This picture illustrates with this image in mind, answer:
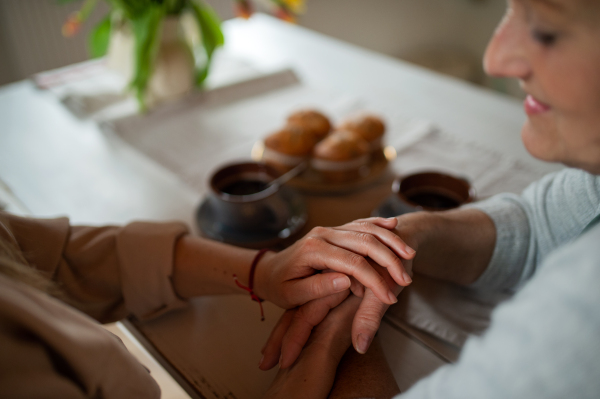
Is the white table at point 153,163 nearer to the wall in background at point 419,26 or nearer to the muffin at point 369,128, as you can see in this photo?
the muffin at point 369,128

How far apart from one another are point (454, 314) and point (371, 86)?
776 millimetres

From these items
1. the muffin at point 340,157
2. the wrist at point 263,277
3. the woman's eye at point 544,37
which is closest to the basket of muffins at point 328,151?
the muffin at point 340,157

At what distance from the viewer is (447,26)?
2.73m

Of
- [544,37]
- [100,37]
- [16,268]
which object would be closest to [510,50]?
[544,37]

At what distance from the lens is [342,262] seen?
52cm

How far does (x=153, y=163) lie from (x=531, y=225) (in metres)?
0.74

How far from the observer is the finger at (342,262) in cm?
49

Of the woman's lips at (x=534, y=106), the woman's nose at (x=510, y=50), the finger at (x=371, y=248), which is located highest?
the woman's nose at (x=510, y=50)

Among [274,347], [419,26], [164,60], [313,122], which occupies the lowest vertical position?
[419,26]

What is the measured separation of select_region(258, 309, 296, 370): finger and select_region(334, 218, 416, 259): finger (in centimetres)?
15

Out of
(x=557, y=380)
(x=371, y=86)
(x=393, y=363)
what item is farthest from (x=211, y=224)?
(x=371, y=86)

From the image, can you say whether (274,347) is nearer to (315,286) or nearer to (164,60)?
(315,286)

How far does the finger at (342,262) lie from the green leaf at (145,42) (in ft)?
2.26

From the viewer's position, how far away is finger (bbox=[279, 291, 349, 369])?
1.66ft
